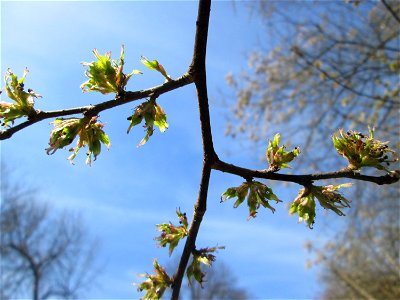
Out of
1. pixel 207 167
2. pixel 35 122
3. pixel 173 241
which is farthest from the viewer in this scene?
pixel 173 241

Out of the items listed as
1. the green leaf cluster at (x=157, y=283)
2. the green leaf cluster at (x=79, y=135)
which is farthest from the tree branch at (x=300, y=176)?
the green leaf cluster at (x=157, y=283)

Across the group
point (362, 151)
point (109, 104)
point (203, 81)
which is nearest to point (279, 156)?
point (362, 151)

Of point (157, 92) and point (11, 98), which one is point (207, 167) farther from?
point (11, 98)

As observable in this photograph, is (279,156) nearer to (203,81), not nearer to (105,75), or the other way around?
(203,81)

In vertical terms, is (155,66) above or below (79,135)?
above

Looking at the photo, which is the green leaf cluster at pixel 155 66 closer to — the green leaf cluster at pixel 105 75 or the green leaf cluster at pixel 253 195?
the green leaf cluster at pixel 105 75

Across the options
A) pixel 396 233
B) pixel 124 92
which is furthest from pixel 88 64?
pixel 396 233
